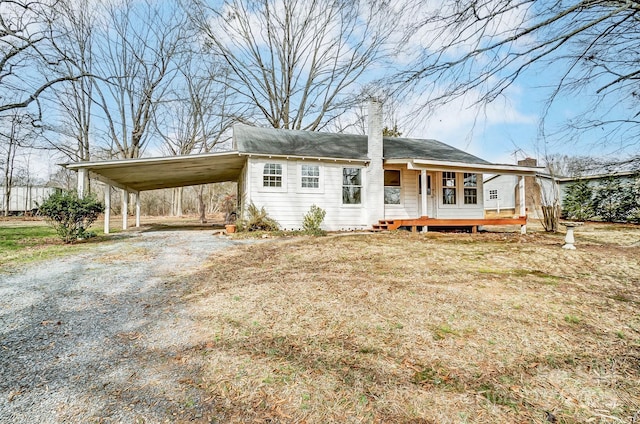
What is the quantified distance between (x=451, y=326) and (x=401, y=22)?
3232mm

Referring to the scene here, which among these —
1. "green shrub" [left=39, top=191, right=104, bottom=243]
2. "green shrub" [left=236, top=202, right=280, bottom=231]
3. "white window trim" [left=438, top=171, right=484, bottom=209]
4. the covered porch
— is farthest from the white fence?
"white window trim" [left=438, top=171, right=484, bottom=209]

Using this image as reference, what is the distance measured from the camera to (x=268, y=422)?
1873 mm

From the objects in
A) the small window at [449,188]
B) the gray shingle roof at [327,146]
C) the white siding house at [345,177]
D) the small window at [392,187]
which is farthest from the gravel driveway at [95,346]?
the small window at [449,188]

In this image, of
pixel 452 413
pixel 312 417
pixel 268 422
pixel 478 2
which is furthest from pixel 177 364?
pixel 478 2

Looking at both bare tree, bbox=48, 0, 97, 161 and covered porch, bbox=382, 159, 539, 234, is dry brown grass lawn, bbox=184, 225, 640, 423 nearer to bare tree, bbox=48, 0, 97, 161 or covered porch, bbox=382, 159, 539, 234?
covered porch, bbox=382, 159, 539, 234

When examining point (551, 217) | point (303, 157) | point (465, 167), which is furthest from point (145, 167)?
point (551, 217)

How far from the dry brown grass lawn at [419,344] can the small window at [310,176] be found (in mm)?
6472

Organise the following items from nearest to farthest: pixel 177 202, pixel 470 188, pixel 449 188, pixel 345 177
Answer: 1. pixel 345 177
2. pixel 449 188
3. pixel 470 188
4. pixel 177 202

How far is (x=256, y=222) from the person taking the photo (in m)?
10.6

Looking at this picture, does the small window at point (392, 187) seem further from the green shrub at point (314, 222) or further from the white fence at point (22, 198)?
the white fence at point (22, 198)

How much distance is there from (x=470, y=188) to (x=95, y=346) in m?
13.9

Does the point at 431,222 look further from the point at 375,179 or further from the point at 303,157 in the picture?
the point at 303,157

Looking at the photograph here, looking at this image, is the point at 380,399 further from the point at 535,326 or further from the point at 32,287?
the point at 32,287

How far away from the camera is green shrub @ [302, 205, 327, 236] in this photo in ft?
33.8
